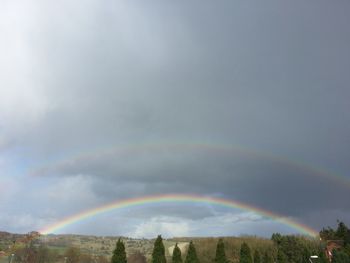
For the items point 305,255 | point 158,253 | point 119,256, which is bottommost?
point 119,256

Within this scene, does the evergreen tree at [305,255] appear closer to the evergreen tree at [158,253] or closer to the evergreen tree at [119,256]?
the evergreen tree at [158,253]

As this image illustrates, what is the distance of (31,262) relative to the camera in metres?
129

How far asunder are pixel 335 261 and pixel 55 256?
10104 cm

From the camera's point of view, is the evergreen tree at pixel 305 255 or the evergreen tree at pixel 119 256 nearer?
the evergreen tree at pixel 119 256

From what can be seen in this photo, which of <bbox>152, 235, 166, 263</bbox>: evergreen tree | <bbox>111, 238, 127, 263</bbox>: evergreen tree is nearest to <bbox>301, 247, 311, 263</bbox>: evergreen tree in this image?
<bbox>152, 235, 166, 263</bbox>: evergreen tree

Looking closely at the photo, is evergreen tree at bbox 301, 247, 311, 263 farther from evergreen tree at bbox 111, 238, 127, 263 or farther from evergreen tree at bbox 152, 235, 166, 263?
evergreen tree at bbox 111, 238, 127, 263

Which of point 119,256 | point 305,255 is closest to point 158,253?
point 119,256

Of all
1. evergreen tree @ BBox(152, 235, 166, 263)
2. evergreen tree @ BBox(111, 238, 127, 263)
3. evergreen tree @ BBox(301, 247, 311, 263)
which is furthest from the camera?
evergreen tree @ BBox(301, 247, 311, 263)

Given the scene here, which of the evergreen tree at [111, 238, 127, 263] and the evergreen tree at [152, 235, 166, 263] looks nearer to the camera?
the evergreen tree at [111, 238, 127, 263]

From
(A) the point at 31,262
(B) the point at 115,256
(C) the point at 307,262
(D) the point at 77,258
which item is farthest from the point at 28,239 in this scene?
(C) the point at 307,262

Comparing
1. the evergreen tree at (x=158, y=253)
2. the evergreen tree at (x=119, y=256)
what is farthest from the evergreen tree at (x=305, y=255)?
the evergreen tree at (x=119, y=256)

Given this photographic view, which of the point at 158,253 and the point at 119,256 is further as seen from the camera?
the point at 158,253

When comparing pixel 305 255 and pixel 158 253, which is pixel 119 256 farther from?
pixel 305 255

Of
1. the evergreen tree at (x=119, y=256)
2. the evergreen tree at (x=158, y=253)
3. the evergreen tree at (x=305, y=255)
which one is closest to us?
the evergreen tree at (x=119, y=256)
